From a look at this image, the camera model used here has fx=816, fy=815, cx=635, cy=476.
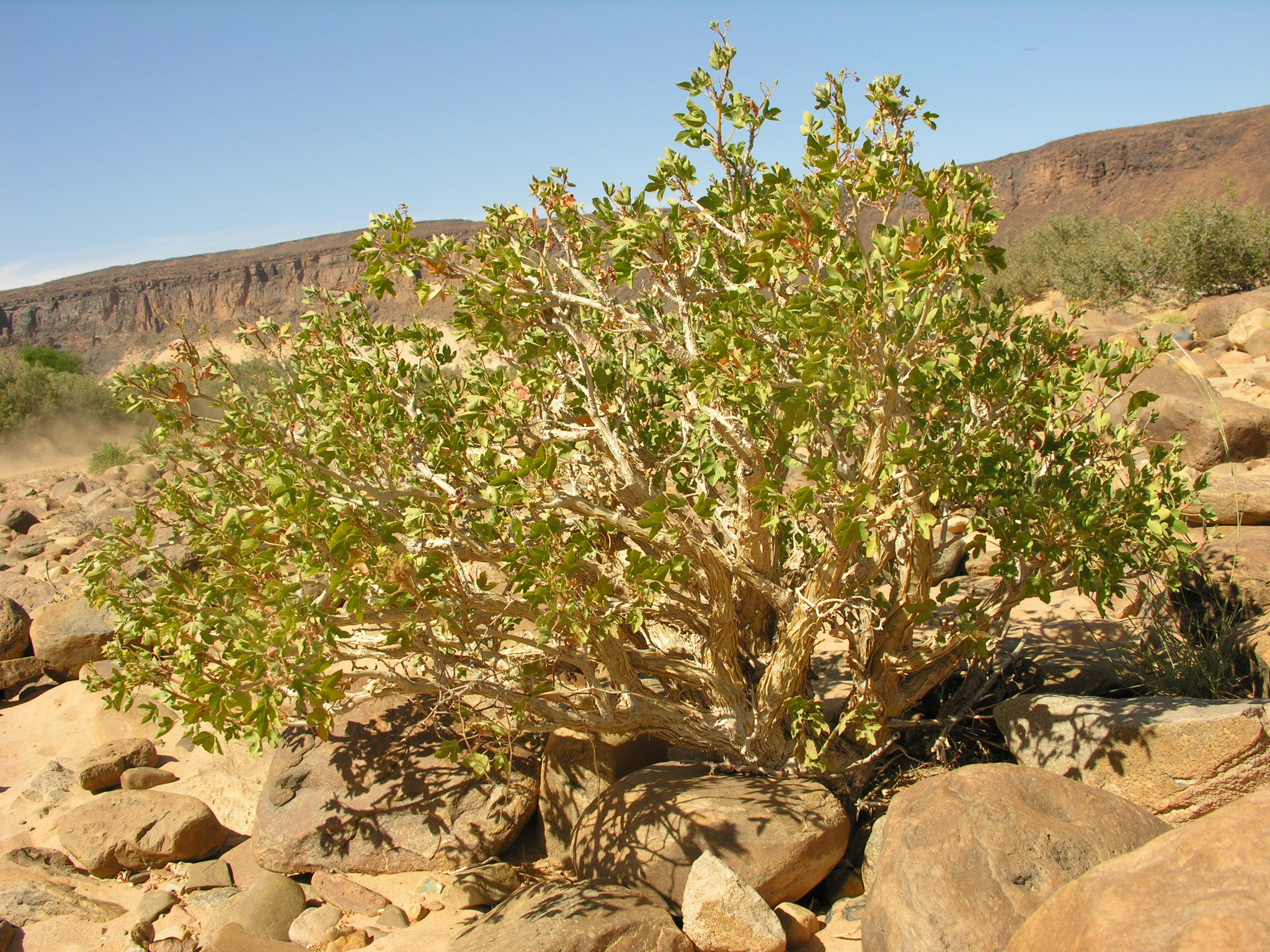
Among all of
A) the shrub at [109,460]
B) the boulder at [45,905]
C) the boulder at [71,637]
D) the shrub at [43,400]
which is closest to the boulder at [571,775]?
the boulder at [45,905]

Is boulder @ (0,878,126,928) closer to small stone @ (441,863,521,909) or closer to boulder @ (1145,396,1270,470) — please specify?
small stone @ (441,863,521,909)

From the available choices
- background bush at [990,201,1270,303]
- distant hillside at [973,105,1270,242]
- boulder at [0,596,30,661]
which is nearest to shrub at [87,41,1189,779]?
boulder at [0,596,30,661]

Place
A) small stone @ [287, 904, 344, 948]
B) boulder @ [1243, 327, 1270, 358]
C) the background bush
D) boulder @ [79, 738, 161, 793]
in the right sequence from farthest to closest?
1. the background bush
2. boulder @ [1243, 327, 1270, 358]
3. boulder @ [79, 738, 161, 793]
4. small stone @ [287, 904, 344, 948]

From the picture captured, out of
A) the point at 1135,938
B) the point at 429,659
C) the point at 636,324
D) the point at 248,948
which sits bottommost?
the point at 248,948

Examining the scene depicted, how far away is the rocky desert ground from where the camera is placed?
8.86 feet

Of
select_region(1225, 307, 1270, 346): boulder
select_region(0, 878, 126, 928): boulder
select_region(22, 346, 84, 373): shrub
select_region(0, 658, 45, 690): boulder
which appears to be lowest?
select_region(0, 878, 126, 928): boulder

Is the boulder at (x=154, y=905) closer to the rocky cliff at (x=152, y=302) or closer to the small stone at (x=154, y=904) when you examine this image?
the small stone at (x=154, y=904)

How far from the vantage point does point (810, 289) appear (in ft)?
9.84

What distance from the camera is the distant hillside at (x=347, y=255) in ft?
127

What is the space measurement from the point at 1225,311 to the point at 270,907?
14.6 metres

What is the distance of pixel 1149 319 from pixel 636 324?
1493cm

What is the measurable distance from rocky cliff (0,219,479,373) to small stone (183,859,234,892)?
145ft

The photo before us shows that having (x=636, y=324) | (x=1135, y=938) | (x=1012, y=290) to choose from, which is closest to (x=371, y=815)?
(x=636, y=324)

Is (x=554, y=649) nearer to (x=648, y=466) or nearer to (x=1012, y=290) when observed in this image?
(x=648, y=466)
